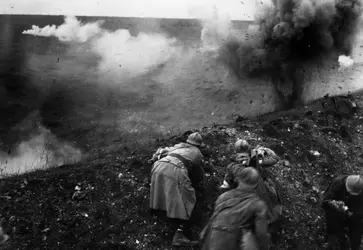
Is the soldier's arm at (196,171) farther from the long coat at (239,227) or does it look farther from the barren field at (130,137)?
the long coat at (239,227)

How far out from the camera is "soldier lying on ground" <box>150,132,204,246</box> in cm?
377

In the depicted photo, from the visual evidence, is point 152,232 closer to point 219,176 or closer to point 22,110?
point 219,176

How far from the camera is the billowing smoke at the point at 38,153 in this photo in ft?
30.5

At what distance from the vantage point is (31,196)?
4801 mm

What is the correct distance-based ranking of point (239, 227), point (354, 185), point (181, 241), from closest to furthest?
point (239, 227), point (354, 185), point (181, 241)

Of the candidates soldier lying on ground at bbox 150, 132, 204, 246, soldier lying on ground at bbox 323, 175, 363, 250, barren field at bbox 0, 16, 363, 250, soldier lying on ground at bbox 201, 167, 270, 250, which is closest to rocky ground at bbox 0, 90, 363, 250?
barren field at bbox 0, 16, 363, 250

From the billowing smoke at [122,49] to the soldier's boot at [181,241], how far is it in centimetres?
1574

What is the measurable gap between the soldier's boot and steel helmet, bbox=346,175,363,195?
2.02 meters

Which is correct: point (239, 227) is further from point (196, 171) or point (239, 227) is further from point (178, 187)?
point (196, 171)

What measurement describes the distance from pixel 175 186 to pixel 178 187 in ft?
0.14

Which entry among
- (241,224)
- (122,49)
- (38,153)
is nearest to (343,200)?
(241,224)

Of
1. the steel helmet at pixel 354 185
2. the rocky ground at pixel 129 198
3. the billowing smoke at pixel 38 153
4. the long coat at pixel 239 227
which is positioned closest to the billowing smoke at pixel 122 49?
the billowing smoke at pixel 38 153

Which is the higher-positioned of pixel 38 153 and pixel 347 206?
pixel 347 206

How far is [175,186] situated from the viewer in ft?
12.3
